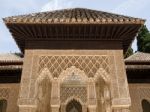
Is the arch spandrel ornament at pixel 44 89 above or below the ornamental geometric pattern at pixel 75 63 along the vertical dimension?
below

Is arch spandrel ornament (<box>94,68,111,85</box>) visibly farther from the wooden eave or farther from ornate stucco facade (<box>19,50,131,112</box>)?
the wooden eave

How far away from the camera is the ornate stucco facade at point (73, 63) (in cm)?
884

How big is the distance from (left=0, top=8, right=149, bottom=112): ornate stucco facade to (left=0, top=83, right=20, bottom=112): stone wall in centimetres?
146

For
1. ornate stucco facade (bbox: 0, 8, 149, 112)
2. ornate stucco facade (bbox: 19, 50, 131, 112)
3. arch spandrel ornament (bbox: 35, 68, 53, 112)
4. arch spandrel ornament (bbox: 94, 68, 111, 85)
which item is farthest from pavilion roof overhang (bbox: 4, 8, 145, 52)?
arch spandrel ornament (bbox: 35, 68, 53, 112)

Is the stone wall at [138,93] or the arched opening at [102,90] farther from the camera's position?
the stone wall at [138,93]

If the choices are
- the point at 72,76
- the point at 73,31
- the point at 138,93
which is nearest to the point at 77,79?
the point at 72,76

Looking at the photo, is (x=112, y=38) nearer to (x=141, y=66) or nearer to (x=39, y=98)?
(x=141, y=66)

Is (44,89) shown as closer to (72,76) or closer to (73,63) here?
(72,76)

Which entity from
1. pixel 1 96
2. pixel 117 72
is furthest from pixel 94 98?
pixel 1 96

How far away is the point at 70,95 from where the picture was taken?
907cm

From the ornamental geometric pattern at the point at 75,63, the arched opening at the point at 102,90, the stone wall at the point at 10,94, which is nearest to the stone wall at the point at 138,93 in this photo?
the arched opening at the point at 102,90

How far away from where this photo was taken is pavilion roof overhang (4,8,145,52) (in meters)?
9.02

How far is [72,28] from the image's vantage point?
9.26 m

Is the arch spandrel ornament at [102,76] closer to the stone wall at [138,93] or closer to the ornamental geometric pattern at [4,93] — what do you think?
the stone wall at [138,93]
